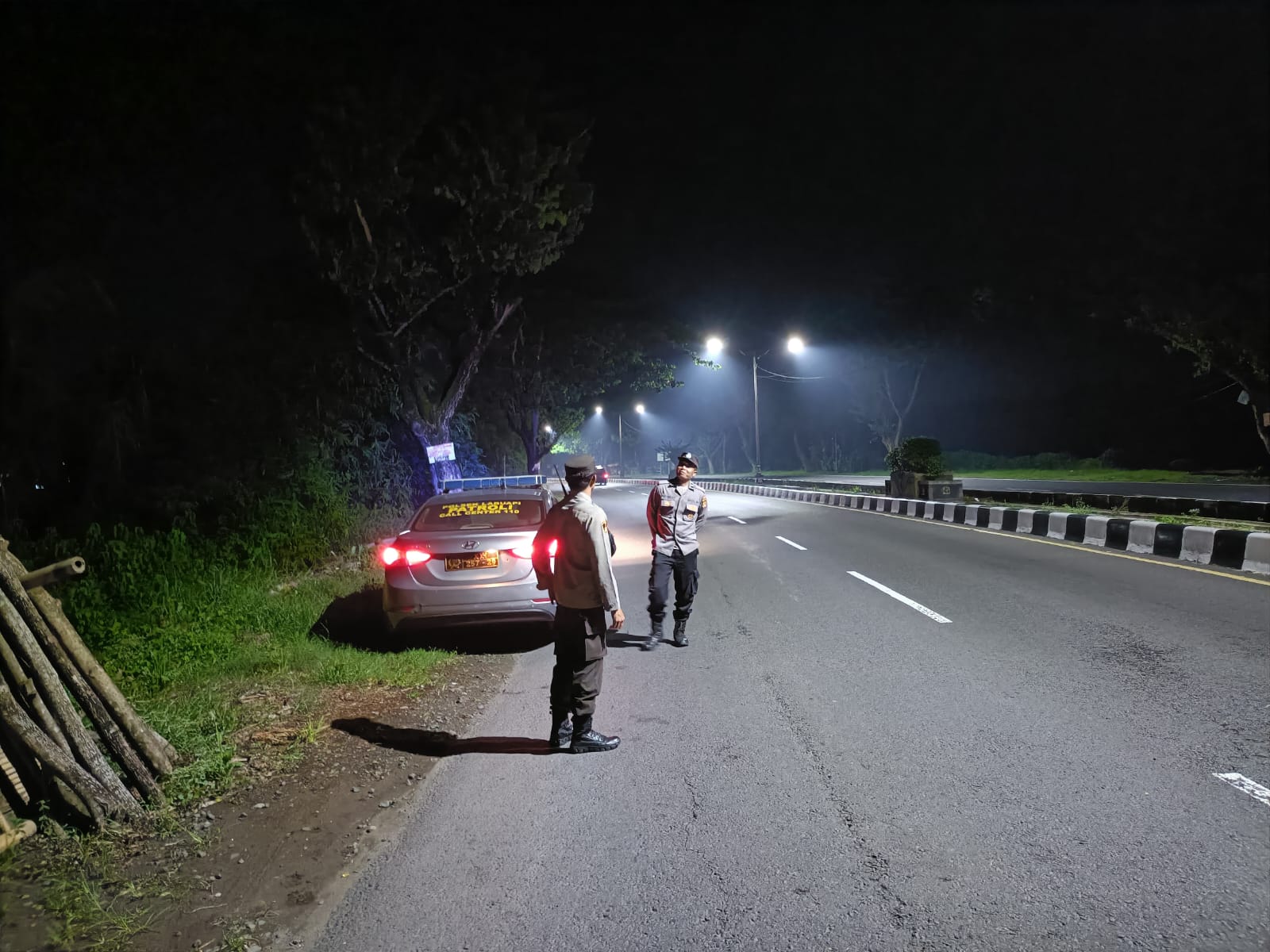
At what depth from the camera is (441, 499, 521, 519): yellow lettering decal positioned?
7.68 metres

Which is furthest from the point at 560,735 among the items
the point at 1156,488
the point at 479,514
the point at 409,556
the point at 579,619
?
the point at 1156,488

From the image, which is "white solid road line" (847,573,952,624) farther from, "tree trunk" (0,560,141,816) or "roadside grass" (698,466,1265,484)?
"roadside grass" (698,466,1265,484)

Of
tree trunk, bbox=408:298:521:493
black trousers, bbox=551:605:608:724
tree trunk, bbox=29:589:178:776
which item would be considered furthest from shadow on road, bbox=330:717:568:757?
tree trunk, bbox=408:298:521:493

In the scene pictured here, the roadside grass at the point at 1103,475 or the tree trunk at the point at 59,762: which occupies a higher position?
the tree trunk at the point at 59,762

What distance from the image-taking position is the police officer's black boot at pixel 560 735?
470cm

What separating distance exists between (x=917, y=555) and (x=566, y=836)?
10.3m

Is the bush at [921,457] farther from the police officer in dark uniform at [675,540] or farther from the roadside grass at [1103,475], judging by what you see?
the police officer in dark uniform at [675,540]

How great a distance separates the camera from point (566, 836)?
11.6ft

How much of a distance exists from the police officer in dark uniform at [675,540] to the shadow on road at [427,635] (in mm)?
1268

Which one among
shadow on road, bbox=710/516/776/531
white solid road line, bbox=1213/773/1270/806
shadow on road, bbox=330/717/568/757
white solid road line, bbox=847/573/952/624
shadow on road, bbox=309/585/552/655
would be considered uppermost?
white solid road line, bbox=1213/773/1270/806

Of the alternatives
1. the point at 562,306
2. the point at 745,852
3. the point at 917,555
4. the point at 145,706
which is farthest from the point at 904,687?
the point at 562,306

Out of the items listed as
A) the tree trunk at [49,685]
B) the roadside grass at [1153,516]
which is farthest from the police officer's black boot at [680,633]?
the roadside grass at [1153,516]

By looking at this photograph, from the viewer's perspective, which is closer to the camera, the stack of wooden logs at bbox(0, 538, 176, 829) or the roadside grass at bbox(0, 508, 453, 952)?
the roadside grass at bbox(0, 508, 453, 952)

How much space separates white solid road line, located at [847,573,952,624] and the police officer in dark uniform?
2383 mm
